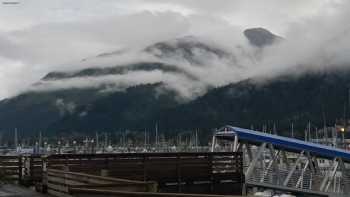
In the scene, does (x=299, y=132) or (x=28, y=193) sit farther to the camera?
(x=299, y=132)

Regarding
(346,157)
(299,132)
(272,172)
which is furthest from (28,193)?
(299,132)

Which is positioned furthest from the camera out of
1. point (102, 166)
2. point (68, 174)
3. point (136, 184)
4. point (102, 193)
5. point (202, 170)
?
point (202, 170)

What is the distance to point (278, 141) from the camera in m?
35.7

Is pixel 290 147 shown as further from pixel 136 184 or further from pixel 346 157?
pixel 136 184

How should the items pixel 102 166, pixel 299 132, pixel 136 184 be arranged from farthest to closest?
pixel 299 132
pixel 102 166
pixel 136 184

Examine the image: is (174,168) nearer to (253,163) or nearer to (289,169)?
(253,163)

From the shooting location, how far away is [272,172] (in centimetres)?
3578

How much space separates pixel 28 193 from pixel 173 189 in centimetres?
791

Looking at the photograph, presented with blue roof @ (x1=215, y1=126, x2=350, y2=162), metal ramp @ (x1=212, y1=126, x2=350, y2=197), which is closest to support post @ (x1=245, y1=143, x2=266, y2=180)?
metal ramp @ (x1=212, y1=126, x2=350, y2=197)

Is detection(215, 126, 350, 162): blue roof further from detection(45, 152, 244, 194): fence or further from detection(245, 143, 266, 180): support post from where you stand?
detection(45, 152, 244, 194): fence

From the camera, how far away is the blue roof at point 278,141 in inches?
1373

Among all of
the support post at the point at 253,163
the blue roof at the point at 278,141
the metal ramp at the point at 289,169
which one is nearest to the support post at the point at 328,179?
the metal ramp at the point at 289,169

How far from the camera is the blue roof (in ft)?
114

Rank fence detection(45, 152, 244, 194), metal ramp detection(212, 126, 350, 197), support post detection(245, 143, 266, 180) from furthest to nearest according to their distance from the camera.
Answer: metal ramp detection(212, 126, 350, 197) → support post detection(245, 143, 266, 180) → fence detection(45, 152, 244, 194)
